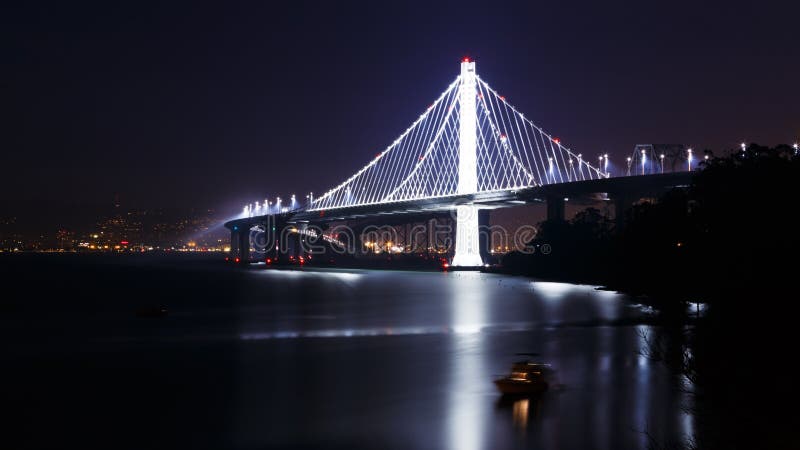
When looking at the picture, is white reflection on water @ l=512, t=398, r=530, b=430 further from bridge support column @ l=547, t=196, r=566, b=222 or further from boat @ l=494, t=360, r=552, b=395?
bridge support column @ l=547, t=196, r=566, b=222

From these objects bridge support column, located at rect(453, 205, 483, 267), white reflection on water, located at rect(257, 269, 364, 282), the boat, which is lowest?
the boat

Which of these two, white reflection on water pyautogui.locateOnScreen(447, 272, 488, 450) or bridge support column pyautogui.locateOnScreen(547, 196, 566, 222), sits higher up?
bridge support column pyautogui.locateOnScreen(547, 196, 566, 222)

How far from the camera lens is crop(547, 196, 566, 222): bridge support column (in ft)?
200

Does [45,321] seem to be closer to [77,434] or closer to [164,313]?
[164,313]

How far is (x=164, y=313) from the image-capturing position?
35.9 meters

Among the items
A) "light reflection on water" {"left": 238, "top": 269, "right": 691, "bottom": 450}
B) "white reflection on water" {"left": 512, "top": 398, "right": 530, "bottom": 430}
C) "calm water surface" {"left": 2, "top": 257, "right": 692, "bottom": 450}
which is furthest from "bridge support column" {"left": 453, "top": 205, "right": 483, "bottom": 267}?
"white reflection on water" {"left": 512, "top": 398, "right": 530, "bottom": 430}

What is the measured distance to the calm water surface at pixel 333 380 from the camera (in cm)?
1350

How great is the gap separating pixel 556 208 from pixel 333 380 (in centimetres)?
4511

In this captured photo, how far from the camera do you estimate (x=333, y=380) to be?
18.6 m

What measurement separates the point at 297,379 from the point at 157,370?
3671mm

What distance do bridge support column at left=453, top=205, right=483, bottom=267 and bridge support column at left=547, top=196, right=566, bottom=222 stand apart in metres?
5.73

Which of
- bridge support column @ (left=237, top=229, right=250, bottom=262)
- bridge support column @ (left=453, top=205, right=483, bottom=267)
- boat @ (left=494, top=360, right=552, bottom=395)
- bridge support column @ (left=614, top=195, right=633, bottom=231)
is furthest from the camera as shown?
bridge support column @ (left=237, top=229, right=250, bottom=262)

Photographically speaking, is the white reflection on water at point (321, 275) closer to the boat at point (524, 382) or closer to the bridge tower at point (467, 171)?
the bridge tower at point (467, 171)

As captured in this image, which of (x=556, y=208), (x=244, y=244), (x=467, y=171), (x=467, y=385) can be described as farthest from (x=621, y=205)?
(x=244, y=244)
